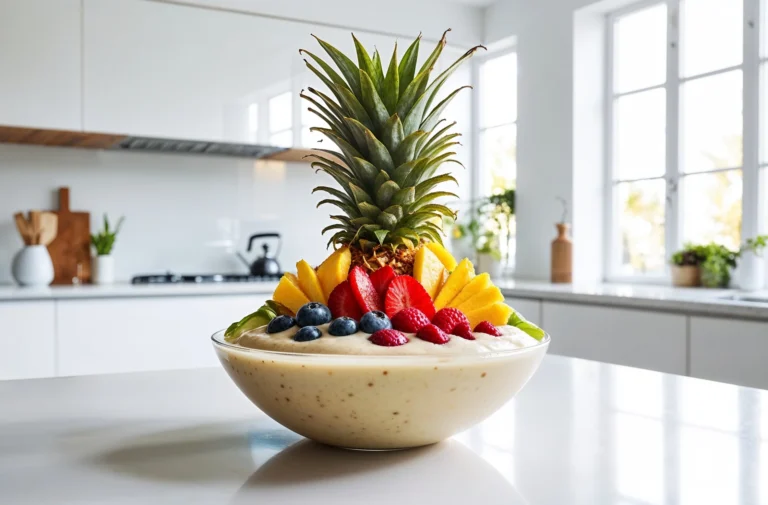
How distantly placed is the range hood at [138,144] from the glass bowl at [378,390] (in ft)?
8.88

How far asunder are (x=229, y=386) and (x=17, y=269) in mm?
2585

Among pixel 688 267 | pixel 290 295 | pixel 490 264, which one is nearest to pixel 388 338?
pixel 290 295

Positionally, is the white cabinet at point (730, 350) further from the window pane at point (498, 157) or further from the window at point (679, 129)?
the window pane at point (498, 157)

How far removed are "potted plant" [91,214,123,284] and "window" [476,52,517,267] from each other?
7.45 feet

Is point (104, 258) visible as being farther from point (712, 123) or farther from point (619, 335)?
point (712, 123)

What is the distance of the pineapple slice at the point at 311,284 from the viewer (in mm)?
905

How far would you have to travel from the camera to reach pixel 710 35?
11.3 feet

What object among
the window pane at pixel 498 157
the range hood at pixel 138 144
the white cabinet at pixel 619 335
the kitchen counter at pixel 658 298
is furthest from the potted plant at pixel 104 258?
the window pane at pixel 498 157

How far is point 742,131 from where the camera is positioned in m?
3.27

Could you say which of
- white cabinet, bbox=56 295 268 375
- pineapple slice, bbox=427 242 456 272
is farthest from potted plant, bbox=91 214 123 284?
pineapple slice, bbox=427 242 456 272

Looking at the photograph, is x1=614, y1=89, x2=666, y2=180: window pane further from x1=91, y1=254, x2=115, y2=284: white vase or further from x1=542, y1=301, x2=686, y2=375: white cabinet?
x1=91, y1=254, x2=115, y2=284: white vase

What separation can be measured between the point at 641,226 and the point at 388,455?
340 centimetres

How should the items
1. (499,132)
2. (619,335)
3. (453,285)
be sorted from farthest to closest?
1. (499,132)
2. (619,335)
3. (453,285)

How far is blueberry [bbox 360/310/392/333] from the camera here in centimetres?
75
